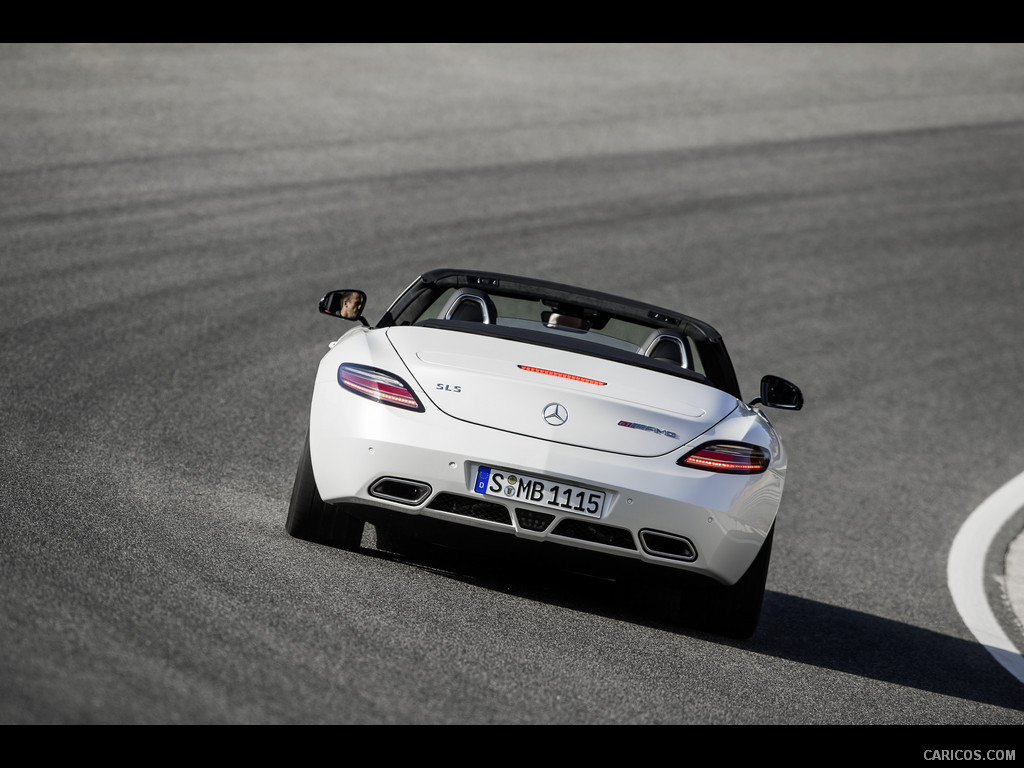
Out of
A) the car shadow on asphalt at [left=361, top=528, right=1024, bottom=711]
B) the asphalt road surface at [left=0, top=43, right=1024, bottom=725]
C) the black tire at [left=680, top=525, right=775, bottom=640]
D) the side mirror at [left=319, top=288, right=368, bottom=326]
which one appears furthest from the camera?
the side mirror at [left=319, top=288, right=368, bottom=326]

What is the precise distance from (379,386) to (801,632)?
2.68 metres

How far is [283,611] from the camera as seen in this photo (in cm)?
470

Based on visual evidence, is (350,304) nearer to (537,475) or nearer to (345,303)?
(345,303)

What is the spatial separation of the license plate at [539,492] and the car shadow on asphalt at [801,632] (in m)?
0.47

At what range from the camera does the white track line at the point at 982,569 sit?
274 inches

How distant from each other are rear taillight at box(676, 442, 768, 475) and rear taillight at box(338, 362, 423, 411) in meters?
1.11

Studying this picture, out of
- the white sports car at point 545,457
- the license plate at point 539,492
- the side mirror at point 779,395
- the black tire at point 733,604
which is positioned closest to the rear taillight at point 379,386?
the white sports car at point 545,457

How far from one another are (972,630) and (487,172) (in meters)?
11.1

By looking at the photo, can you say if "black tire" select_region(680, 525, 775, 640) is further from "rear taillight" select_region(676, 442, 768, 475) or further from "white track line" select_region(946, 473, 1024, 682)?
"white track line" select_region(946, 473, 1024, 682)

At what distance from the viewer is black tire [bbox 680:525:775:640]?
560cm

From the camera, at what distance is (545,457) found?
16.4ft

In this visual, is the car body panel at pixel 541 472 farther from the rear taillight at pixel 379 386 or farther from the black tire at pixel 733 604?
the black tire at pixel 733 604

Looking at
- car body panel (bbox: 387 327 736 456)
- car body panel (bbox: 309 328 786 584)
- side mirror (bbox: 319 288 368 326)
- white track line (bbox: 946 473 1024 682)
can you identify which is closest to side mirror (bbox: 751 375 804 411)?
car body panel (bbox: 387 327 736 456)
